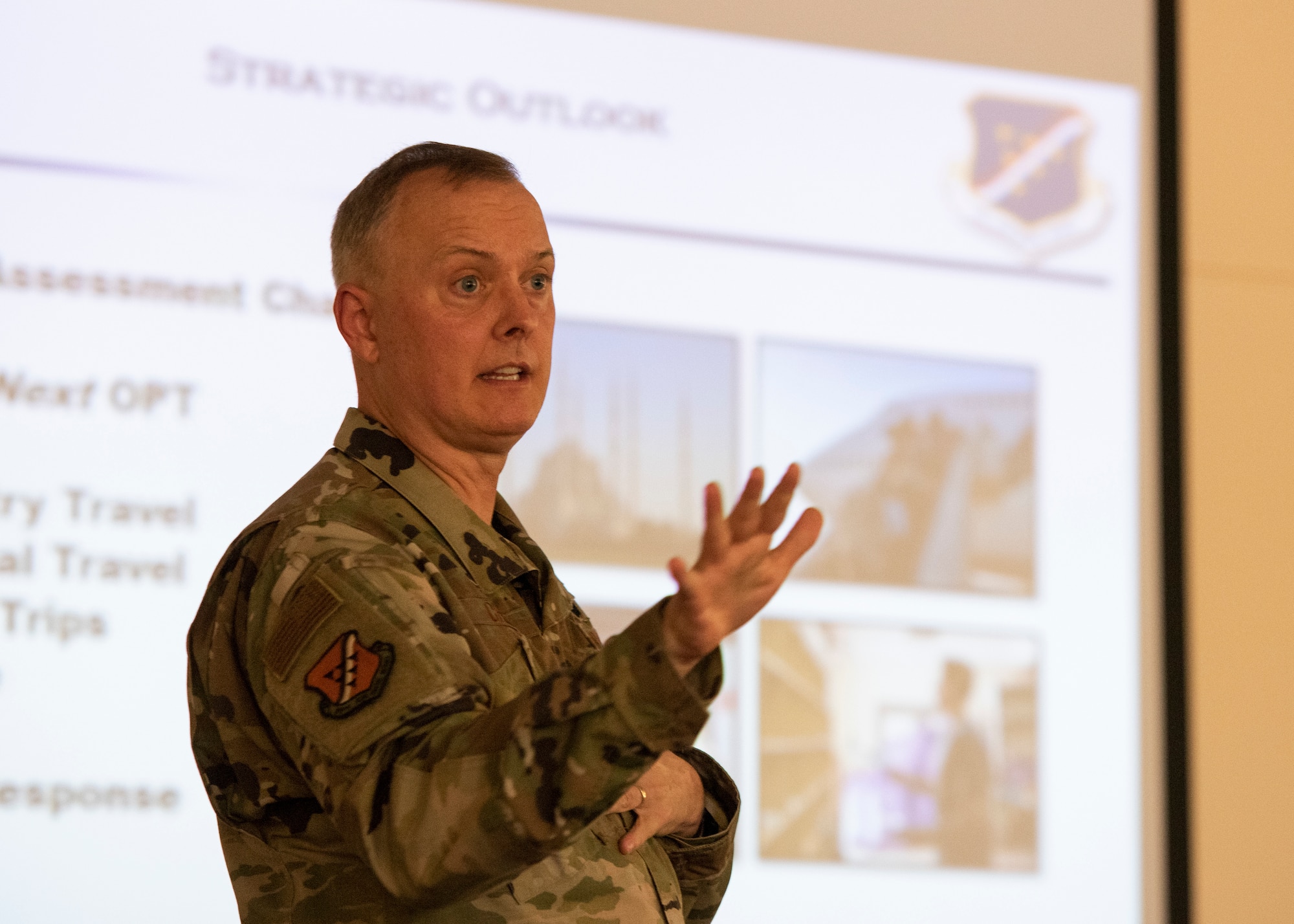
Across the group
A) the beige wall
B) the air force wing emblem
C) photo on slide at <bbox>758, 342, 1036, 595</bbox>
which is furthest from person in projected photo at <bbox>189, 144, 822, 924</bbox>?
the beige wall

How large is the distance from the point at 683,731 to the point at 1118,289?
107 inches

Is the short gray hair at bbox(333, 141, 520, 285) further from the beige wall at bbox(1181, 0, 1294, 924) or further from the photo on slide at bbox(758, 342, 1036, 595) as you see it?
the beige wall at bbox(1181, 0, 1294, 924)

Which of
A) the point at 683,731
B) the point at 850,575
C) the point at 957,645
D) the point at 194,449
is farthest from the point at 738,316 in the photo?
the point at 683,731

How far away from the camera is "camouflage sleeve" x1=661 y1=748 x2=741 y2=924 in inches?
55.7

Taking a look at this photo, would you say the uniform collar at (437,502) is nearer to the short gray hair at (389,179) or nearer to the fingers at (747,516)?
the short gray hair at (389,179)

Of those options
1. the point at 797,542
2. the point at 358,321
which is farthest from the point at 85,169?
the point at 797,542

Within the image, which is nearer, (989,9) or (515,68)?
(515,68)

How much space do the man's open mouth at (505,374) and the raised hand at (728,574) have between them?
48 cm

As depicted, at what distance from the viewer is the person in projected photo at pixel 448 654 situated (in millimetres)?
949

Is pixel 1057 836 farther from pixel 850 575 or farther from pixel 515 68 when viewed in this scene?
pixel 515 68

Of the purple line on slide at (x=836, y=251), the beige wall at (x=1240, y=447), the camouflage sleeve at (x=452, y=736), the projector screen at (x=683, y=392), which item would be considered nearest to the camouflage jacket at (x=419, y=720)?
the camouflage sleeve at (x=452, y=736)

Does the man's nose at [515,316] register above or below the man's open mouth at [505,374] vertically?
above

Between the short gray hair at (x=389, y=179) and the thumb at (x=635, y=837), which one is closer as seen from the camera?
the thumb at (x=635, y=837)

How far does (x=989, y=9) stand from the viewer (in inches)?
134
